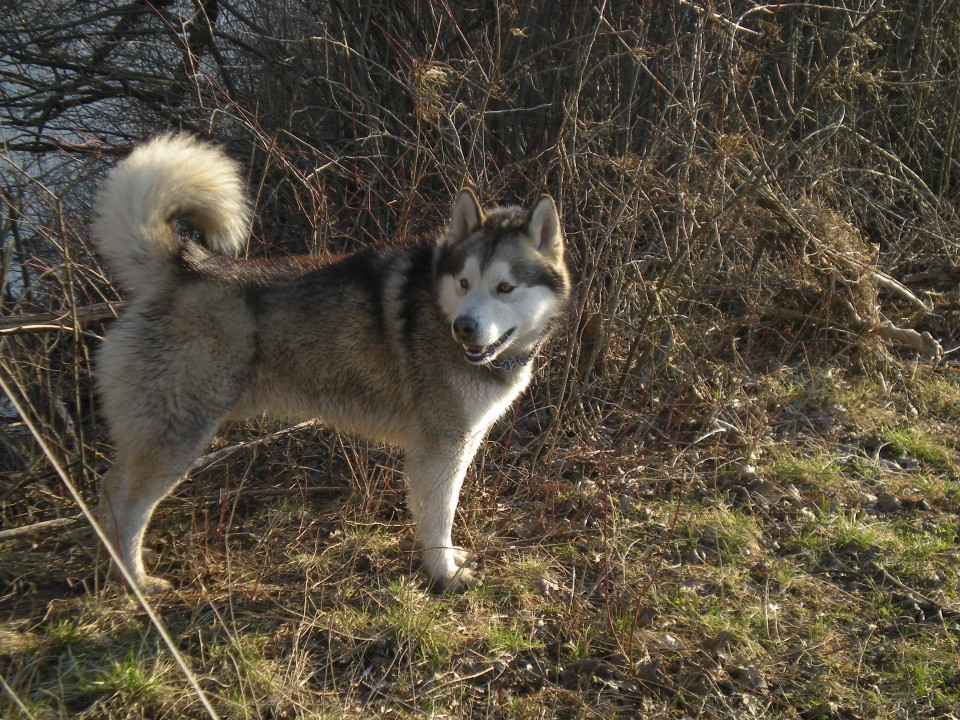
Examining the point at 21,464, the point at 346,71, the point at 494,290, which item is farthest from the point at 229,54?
the point at 494,290

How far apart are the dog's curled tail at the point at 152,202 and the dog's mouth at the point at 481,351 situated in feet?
4.57

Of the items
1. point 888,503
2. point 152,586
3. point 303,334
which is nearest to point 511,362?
point 303,334

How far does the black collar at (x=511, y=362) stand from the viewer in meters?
3.73

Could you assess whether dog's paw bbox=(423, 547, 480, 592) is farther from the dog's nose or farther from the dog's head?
the dog's nose

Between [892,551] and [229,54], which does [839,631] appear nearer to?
[892,551]

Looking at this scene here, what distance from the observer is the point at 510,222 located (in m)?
3.83

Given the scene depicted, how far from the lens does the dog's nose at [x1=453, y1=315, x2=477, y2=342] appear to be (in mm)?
3355

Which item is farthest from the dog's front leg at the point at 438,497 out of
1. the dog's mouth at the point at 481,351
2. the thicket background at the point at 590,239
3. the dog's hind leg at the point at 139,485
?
the dog's hind leg at the point at 139,485

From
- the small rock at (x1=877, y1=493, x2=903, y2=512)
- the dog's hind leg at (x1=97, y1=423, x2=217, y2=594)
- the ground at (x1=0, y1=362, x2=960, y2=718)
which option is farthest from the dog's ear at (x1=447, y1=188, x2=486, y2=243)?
the small rock at (x1=877, y1=493, x2=903, y2=512)

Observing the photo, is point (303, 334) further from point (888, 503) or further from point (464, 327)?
point (888, 503)

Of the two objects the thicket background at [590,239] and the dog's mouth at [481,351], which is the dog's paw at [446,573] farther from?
the dog's mouth at [481,351]

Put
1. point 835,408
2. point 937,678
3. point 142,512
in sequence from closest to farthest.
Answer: point 937,678
point 142,512
point 835,408

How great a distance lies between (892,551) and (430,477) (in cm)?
263

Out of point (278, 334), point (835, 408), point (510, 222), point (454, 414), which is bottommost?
point (835, 408)
